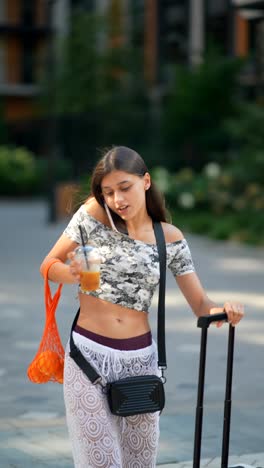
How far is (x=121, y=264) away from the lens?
405 cm

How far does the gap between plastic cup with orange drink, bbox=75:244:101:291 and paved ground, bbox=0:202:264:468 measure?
2.22 metres

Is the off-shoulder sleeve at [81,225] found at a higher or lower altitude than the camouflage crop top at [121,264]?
higher

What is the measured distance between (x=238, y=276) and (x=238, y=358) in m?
5.44

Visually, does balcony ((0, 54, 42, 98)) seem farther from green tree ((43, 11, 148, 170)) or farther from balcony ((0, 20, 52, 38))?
green tree ((43, 11, 148, 170))

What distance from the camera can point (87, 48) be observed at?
38688 millimetres

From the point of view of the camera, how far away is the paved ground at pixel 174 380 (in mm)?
6055

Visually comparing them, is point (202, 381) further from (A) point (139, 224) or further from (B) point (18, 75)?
(B) point (18, 75)

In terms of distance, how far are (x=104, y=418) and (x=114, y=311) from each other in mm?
390

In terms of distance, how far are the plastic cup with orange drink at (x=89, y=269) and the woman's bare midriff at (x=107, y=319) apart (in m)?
0.32

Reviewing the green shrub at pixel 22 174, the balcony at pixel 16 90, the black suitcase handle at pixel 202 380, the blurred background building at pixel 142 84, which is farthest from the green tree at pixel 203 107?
the balcony at pixel 16 90

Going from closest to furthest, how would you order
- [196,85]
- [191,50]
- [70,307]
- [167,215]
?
[167,215] → [70,307] → [196,85] → [191,50]

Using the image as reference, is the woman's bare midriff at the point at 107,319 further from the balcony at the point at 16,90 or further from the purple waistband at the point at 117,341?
the balcony at the point at 16,90

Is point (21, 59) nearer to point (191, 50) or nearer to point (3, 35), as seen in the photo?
point (3, 35)

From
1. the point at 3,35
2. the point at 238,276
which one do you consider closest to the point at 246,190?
the point at 238,276
